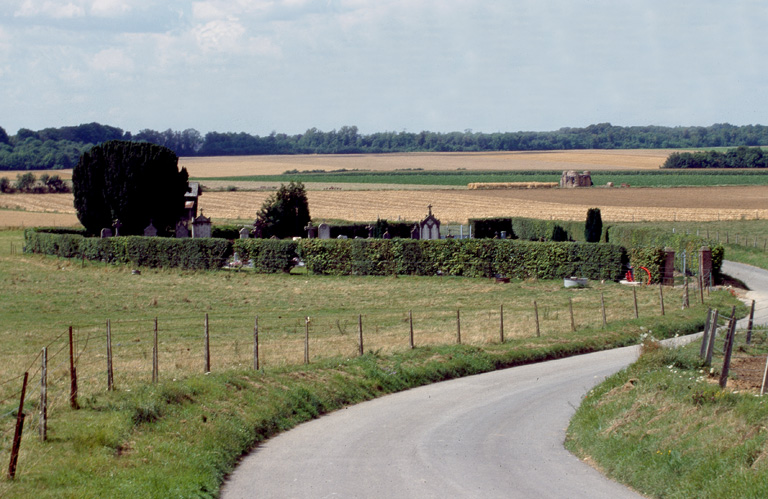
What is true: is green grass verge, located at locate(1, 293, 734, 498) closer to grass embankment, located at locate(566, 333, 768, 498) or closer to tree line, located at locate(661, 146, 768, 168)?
grass embankment, located at locate(566, 333, 768, 498)

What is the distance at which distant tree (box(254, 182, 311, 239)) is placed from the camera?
60.9 metres

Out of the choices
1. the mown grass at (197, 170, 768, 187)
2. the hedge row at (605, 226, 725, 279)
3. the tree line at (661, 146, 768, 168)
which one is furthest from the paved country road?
the tree line at (661, 146, 768, 168)

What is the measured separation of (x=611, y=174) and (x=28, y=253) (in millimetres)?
102622

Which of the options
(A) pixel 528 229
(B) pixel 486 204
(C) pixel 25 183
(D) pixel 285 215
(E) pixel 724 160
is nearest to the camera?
(D) pixel 285 215

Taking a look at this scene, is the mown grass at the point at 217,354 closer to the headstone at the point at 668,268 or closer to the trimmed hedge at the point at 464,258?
the trimmed hedge at the point at 464,258

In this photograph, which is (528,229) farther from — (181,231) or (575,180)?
(575,180)

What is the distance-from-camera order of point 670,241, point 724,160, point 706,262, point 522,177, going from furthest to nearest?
1. point 724,160
2. point 522,177
3. point 670,241
4. point 706,262

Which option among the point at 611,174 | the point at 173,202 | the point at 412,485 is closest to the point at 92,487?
the point at 412,485

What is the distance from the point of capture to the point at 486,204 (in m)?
88.7

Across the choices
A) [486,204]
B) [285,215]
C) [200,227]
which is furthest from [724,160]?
[200,227]

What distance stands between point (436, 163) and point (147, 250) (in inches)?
5199

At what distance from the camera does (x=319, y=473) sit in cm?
1241

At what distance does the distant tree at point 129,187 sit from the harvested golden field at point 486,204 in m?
13.3

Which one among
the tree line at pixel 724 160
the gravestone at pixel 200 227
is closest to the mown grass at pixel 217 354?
the gravestone at pixel 200 227
